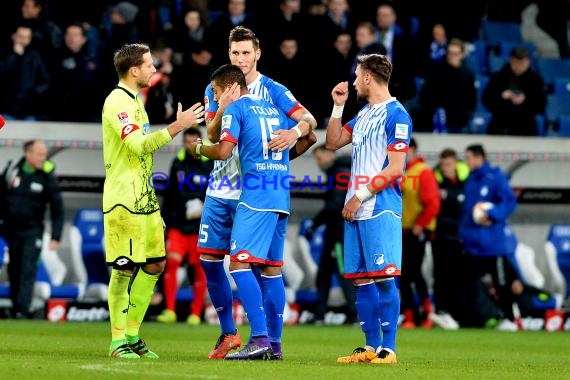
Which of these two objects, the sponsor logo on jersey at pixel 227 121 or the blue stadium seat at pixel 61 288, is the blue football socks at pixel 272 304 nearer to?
the sponsor logo on jersey at pixel 227 121

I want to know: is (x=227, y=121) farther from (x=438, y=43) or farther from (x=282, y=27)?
(x=438, y=43)

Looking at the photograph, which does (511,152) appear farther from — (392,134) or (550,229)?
(392,134)

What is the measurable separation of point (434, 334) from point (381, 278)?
6.21 m

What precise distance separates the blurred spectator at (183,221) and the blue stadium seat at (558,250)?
503 centimetres

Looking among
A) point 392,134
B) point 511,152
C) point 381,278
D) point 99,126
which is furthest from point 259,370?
point 511,152

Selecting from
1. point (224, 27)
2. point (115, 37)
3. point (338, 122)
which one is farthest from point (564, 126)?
point (338, 122)

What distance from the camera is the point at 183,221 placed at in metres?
17.7

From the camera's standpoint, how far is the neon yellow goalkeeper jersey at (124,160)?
35.7 feet

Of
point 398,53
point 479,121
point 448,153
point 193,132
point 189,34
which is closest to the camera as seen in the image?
point 193,132

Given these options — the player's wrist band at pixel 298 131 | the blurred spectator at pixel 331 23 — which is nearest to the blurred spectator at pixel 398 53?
the blurred spectator at pixel 331 23

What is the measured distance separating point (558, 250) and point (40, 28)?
7836 mm

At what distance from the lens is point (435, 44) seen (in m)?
20.9

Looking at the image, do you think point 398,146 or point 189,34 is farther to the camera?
point 189,34

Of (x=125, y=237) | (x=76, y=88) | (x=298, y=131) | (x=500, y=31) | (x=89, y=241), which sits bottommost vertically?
(x=89, y=241)
